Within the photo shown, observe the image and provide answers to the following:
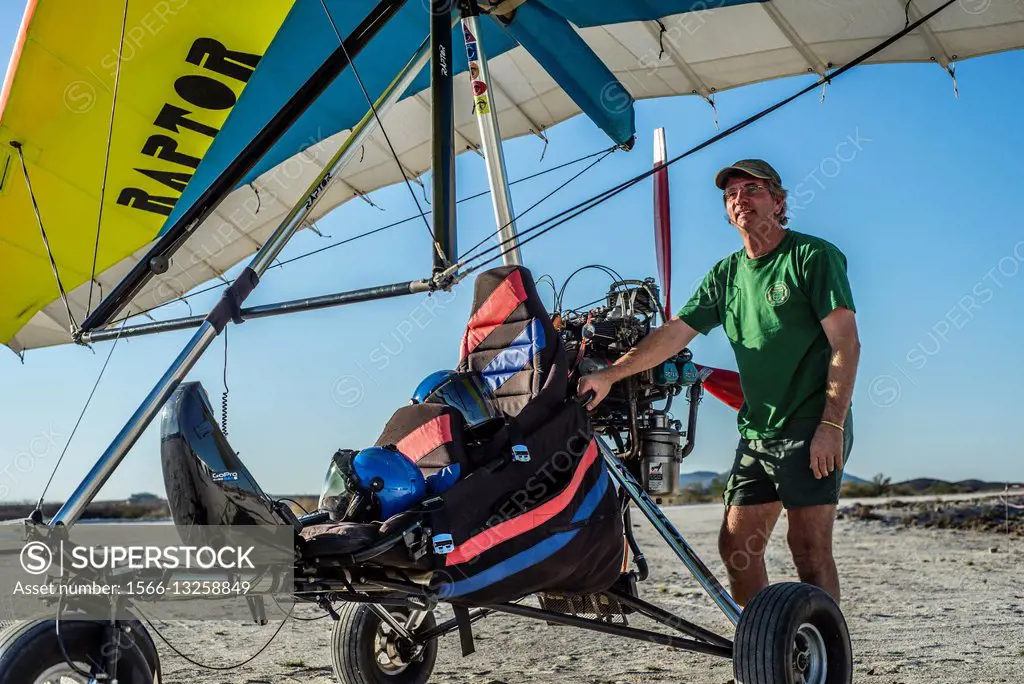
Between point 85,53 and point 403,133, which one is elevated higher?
point 403,133

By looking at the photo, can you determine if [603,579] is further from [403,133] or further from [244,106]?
[403,133]

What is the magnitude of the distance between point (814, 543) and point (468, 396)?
4.63ft

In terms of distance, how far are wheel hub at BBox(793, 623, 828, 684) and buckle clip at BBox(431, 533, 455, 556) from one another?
1346 millimetres

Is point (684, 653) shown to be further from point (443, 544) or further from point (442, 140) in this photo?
point (442, 140)

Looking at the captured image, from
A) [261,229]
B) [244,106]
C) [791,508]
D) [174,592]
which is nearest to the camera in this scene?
[174,592]

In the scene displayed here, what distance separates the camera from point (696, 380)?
3.85 metres

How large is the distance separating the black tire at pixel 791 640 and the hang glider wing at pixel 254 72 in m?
3.04

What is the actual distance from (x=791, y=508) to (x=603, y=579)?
2.76 ft

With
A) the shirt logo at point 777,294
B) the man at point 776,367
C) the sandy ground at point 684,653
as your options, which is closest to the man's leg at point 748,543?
the man at point 776,367

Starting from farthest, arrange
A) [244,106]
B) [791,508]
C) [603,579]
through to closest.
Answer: [244,106] → [791,508] → [603,579]

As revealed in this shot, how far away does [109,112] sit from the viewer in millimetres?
5789

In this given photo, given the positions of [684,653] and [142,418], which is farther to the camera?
[684,653]

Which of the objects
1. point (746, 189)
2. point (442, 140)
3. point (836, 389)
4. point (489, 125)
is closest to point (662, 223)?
point (489, 125)

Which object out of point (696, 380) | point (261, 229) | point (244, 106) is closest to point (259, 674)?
point (696, 380)
